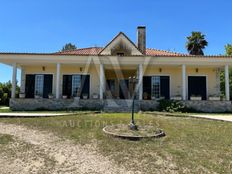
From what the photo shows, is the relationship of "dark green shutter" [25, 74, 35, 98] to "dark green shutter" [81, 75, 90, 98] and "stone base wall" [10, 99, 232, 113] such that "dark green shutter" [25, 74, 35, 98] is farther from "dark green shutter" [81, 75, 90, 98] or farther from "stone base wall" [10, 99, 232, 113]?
"dark green shutter" [81, 75, 90, 98]

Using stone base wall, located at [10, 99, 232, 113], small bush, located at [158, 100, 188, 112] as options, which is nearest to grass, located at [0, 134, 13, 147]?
stone base wall, located at [10, 99, 232, 113]

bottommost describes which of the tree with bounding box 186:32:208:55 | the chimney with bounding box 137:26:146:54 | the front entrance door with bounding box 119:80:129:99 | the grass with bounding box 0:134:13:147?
the grass with bounding box 0:134:13:147

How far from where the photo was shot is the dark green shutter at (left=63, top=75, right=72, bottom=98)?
19.5 meters

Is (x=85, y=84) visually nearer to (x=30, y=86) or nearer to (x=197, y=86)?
(x=30, y=86)

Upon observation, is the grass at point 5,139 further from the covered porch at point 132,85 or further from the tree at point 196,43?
the tree at point 196,43

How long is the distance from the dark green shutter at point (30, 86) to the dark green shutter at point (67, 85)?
2903 mm

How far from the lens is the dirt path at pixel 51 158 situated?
525 centimetres

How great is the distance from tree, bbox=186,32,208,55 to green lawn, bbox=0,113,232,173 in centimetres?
2716

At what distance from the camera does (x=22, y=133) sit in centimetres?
834

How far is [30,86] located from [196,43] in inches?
1050

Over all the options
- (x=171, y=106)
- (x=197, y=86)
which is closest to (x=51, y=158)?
(x=171, y=106)

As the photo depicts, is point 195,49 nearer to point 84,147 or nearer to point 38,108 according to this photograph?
point 38,108

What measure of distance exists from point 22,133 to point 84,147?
122 inches

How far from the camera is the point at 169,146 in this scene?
6879 mm
